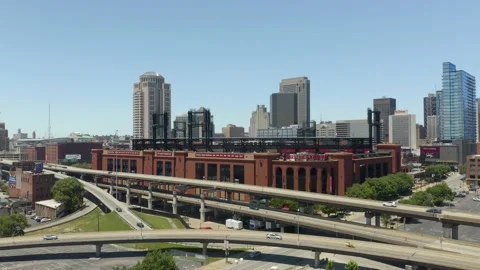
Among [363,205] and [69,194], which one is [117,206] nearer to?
[69,194]

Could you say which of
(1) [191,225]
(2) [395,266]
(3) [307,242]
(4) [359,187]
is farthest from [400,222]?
(1) [191,225]

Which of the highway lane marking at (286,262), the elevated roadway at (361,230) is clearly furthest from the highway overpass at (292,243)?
the elevated roadway at (361,230)

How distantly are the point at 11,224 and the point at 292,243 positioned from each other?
75.6 m

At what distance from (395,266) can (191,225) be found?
61.1 meters

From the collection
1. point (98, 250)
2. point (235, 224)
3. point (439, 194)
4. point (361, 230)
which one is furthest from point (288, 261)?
point (439, 194)

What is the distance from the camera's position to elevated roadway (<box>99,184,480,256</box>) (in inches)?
3019

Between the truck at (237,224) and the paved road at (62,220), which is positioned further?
the paved road at (62,220)

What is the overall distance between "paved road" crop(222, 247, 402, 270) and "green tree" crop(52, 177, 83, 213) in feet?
282

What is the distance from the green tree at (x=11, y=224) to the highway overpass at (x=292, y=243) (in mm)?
13376

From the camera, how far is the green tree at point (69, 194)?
148500 millimetres

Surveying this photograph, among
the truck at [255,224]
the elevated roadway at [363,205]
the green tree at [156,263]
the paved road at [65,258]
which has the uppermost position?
the elevated roadway at [363,205]

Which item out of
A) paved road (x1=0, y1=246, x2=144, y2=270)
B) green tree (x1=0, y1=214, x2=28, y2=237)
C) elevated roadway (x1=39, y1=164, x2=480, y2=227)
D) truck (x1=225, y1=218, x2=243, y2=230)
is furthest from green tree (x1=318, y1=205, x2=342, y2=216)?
green tree (x1=0, y1=214, x2=28, y2=237)

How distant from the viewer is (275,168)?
476 ft

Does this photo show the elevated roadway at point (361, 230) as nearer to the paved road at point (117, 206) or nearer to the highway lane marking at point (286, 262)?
the highway lane marking at point (286, 262)
